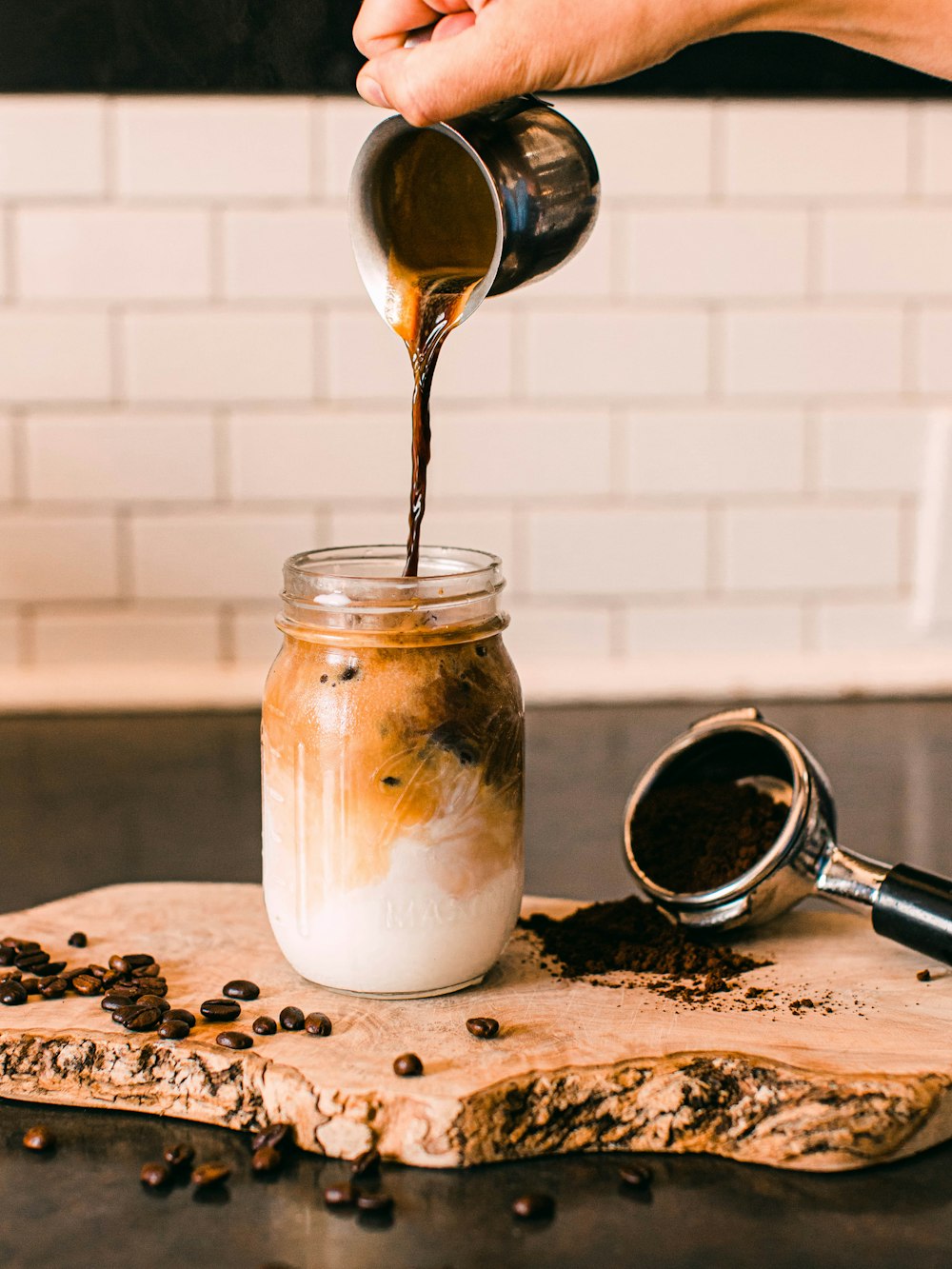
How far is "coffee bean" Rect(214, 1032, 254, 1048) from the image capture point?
33.8 inches

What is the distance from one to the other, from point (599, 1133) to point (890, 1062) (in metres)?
0.18

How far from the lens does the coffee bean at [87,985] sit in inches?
37.5

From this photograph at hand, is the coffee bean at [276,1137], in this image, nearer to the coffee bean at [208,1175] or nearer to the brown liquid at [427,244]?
the coffee bean at [208,1175]

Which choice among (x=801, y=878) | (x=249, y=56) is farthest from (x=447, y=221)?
(x=249, y=56)

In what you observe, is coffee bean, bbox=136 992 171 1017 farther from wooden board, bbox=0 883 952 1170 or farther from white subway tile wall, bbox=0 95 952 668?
white subway tile wall, bbox=0 95 952 668

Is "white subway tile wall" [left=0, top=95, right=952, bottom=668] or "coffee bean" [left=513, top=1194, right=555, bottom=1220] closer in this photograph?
"coffee bean" [left=513, top=1194, right=555, bottom=1220]

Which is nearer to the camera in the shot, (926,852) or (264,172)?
(926,852)

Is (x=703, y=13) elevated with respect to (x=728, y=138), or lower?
lower

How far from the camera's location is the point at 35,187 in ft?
6.04

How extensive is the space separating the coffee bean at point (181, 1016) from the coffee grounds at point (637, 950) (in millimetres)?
254

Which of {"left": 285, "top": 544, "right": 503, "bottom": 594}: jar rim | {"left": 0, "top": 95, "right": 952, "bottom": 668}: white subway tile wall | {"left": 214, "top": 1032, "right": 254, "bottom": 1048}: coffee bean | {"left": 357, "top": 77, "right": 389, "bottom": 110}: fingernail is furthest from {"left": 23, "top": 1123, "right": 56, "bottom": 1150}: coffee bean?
{"left": 0, "top": 95, "right": 952, "bottom": 668}: white subway tile wall

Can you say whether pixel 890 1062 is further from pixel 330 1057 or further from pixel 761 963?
pixel 330 1057

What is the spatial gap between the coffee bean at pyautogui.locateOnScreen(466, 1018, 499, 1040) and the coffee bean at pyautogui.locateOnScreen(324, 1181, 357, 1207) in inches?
5.6

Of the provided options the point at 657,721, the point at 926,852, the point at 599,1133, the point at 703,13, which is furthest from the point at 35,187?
the point at 599,1133
